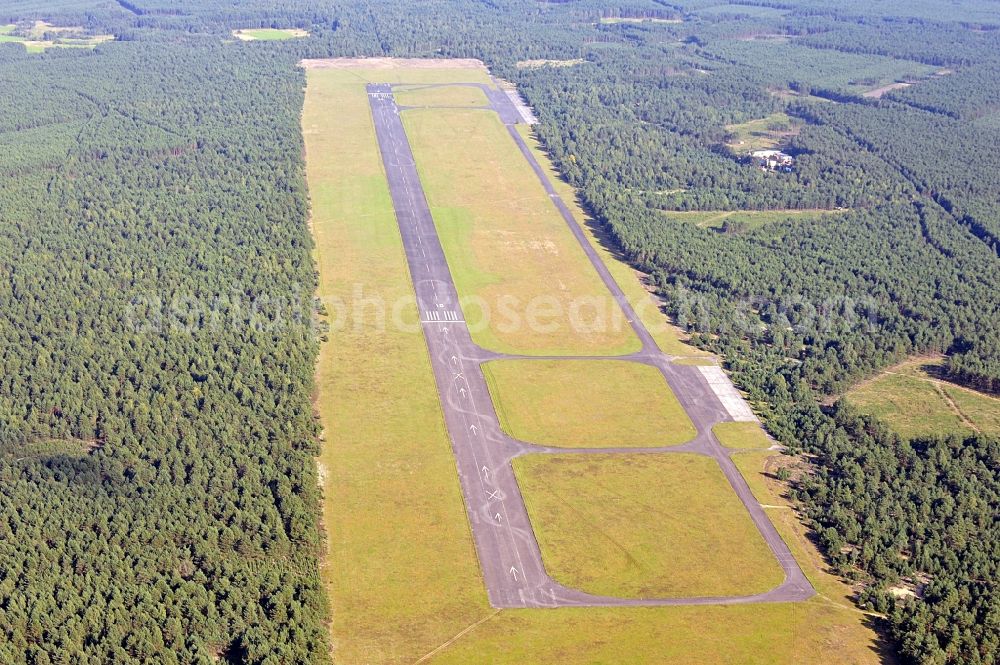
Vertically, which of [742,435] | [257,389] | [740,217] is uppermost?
[740,217]

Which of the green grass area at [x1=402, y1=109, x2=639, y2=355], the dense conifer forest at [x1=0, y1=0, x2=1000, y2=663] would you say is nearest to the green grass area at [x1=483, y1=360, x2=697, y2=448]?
the green grass area at [x1=402, y1=109, x2=639, y2=355]

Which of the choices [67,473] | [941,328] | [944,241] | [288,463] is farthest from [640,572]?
[944,241]

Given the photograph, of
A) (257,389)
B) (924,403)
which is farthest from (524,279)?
(924,403)

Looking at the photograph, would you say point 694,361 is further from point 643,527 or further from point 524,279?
point 643,527

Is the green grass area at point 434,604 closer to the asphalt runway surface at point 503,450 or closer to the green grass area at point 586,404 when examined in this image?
the asphalt runway surface at point 503,450

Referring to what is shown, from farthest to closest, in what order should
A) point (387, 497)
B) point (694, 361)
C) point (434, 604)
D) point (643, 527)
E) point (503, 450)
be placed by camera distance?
point (694, 361)
point (503, 450)
point (387, 497)
point (643, 527)
point (434, 604)


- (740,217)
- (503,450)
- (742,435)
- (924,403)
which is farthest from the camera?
(740,217)
